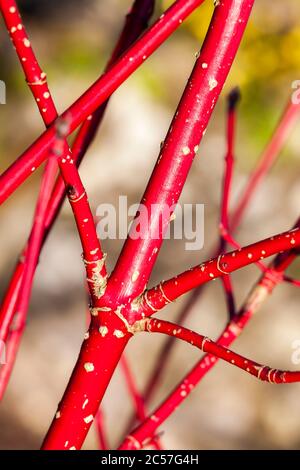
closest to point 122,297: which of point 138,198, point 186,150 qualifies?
point 186,150

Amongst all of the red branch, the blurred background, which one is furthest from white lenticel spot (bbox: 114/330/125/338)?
the blurred background

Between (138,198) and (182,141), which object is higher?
(138,198)

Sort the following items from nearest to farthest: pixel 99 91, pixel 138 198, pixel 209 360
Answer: pixel 99 91 < pixel 209 360 < pixel 138 198

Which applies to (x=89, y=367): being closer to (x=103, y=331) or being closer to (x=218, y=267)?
(x=103, y=331)

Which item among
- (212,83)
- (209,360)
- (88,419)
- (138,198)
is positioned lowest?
(88,419)

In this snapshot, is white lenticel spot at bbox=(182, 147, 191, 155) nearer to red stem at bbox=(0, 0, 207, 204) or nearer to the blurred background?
red stem at bbox=(0, 0, 207, 204)

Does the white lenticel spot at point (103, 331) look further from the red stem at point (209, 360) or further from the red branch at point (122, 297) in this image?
the red stem at point (209, 360)

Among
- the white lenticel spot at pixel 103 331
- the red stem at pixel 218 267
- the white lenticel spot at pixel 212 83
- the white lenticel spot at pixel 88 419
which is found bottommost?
the white lenticel spot at pixel 88 419

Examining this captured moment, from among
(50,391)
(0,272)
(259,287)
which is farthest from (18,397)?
(259,287)

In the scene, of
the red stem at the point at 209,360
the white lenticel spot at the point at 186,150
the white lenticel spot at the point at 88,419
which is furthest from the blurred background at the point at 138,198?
the white lenticel spot at the point at 186,150
